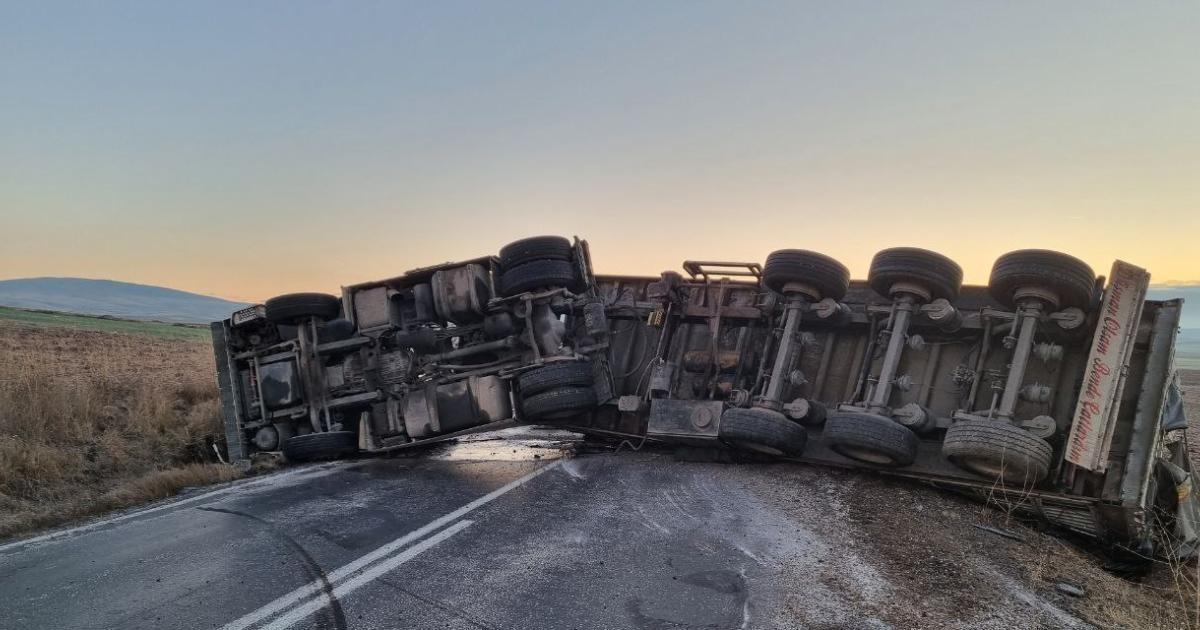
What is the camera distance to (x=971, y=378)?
20.1ft

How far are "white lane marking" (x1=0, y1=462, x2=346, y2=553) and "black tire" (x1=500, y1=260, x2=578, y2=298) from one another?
112 inches

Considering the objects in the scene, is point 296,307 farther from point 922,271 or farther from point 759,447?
point 922,271

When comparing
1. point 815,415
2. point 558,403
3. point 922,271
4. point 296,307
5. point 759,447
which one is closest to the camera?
point 922,271

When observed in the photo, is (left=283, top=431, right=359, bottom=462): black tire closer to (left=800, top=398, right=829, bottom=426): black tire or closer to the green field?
(left=800, top=398, right=829, bottom=426): black tire

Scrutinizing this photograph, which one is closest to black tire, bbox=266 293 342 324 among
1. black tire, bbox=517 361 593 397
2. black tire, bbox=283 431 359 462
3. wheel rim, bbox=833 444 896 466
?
black tire, bbox=283 431 359 462

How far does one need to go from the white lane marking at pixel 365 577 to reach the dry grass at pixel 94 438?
321 centimetres

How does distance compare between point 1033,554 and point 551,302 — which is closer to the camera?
point 1033,554

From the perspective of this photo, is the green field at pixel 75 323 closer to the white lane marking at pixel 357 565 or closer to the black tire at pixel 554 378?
the black tire at pixel 554 378

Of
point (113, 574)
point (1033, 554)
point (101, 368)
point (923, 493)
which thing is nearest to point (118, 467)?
point (113, 574)

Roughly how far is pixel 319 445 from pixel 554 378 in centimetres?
291

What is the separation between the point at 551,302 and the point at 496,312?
676 mm

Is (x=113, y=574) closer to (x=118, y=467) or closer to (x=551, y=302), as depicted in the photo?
(x=118, y=467)

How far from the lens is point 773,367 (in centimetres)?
676

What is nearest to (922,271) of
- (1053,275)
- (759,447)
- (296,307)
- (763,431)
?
(1053,275)
